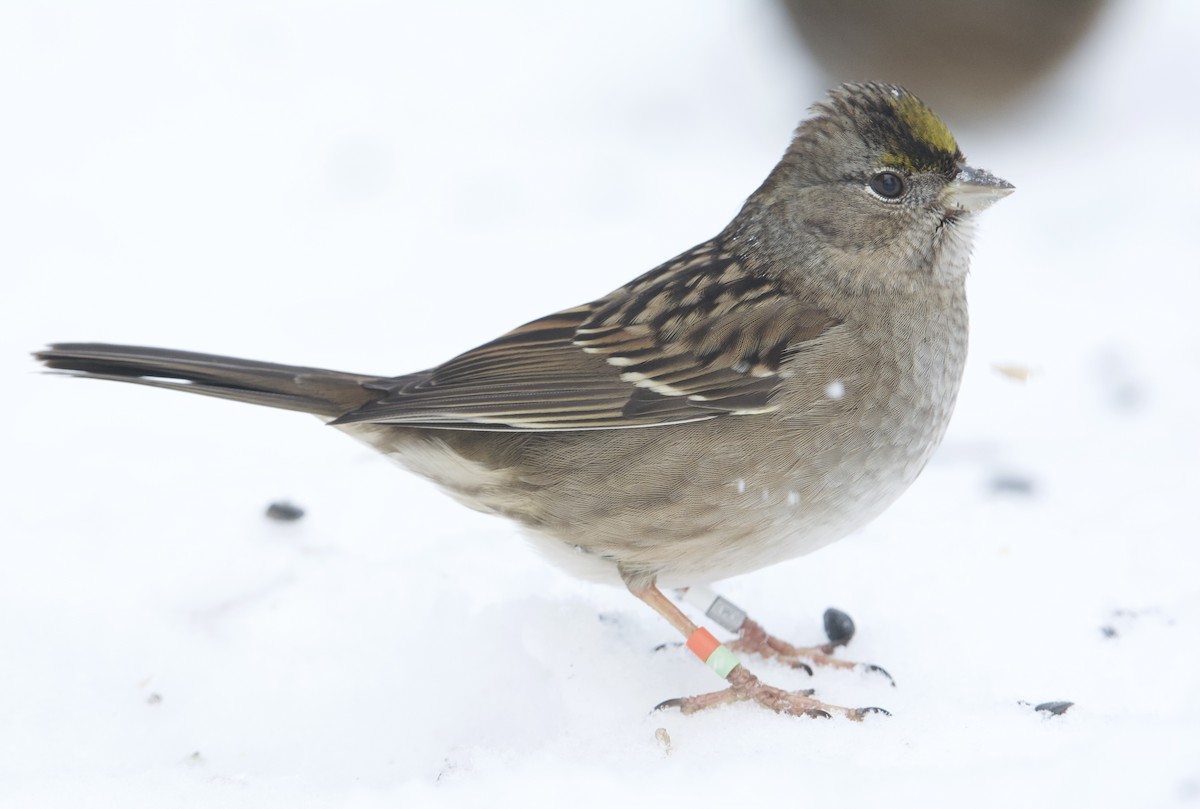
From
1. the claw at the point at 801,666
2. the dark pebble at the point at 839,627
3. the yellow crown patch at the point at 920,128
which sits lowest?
the claw at the point at 801,666

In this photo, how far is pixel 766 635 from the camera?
3535 mm

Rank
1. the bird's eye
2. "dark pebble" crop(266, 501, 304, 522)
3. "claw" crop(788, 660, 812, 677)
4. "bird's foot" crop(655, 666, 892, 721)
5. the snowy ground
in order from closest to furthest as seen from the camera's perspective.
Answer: the snowy ground < "bird's foot" crop(655, 666, 892, 721) < the bird's eye < "claw" crop(788, 660, 812, 677) < "dark pebble" crop(266, 501, 304, 522)

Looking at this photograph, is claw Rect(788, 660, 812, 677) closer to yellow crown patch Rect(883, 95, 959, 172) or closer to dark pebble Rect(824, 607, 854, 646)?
dark pebble Rect(824, 607, 854, 646)

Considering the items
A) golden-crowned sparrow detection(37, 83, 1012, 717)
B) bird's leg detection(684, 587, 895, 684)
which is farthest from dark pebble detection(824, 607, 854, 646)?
golden-crowned sparrow detection(37, 83, 1012, 717)

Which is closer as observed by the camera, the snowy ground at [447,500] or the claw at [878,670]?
the snowy ground at [447,500]

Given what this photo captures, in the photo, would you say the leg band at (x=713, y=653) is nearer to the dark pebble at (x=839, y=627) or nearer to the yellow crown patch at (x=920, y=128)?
the dark pebble at (x=839, y=627)

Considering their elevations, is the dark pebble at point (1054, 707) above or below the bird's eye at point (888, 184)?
below

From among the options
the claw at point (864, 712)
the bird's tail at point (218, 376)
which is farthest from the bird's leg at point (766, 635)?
the bird's tail at point (218, 376)

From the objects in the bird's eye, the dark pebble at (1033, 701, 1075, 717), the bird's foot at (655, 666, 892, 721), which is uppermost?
the bird's eye

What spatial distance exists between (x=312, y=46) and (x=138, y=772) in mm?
4710

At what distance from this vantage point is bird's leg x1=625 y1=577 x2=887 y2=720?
317 centimetres

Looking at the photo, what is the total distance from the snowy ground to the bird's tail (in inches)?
22.5

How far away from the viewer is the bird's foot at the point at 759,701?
316cm

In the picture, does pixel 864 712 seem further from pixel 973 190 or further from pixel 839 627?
pixel 973 190
